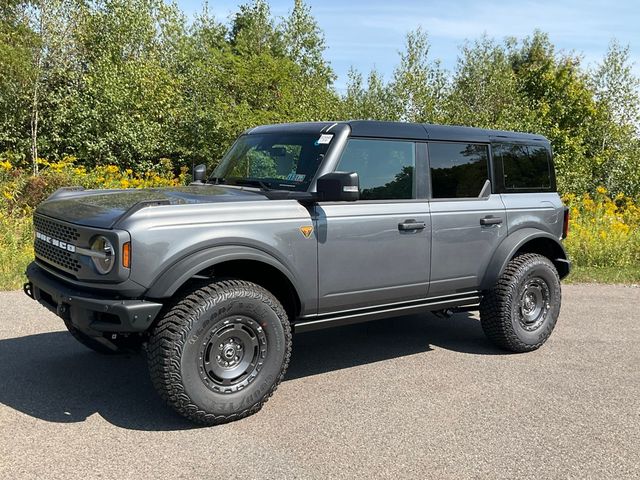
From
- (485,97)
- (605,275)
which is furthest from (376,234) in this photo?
(485,97)

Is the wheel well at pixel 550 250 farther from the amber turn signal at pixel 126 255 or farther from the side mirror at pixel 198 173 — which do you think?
the amber turn signal at pixel 126 255

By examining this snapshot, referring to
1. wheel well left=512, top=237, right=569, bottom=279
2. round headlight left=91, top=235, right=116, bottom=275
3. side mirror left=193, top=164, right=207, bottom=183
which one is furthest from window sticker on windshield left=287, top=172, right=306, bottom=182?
wheel well left=512, top=237, right=569, bottom=279

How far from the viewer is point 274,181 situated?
4.66m

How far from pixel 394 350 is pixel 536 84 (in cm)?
1984

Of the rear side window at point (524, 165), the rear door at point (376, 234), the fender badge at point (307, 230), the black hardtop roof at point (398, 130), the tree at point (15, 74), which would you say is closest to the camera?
the fender badge at point (307, 230)

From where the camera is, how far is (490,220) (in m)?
5.26

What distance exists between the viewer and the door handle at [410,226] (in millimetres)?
4680

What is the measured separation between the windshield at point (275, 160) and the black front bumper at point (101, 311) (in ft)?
4.74

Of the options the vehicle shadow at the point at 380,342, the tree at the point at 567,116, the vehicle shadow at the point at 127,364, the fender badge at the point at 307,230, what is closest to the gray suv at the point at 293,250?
the fender badge at the point at 307,230

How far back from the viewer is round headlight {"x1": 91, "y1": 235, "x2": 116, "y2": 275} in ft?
11.6

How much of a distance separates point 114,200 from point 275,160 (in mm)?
1293

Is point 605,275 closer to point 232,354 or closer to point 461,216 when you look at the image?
point 461,216

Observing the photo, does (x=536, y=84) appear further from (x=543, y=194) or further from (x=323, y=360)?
(x=323, y=360)

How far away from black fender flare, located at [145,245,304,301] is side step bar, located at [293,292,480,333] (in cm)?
69
